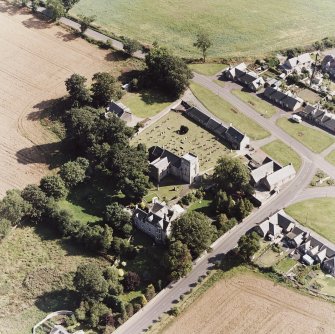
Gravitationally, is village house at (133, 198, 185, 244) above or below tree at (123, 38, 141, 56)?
below

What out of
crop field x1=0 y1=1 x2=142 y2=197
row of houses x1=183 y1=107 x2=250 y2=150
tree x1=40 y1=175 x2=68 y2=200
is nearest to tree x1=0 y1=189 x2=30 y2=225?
tree x1=40 y1=175 x2=68 y2=200

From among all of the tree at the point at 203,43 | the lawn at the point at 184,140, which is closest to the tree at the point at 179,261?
the lawn at the point at 184,140

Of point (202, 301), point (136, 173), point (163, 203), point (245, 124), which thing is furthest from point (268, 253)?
point (245, 124)

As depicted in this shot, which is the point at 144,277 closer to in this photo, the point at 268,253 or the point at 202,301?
the point at 202,301

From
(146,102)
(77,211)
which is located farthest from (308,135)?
(77,211)

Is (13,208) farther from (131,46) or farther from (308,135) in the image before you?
(131,46)

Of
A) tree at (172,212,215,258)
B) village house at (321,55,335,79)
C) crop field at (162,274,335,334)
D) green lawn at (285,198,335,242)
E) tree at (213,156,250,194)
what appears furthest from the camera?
village house at (321,55,335,79)

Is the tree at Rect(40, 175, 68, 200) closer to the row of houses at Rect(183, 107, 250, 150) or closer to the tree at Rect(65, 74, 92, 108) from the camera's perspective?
the tree at Rect(65, 74, 92, 108)
